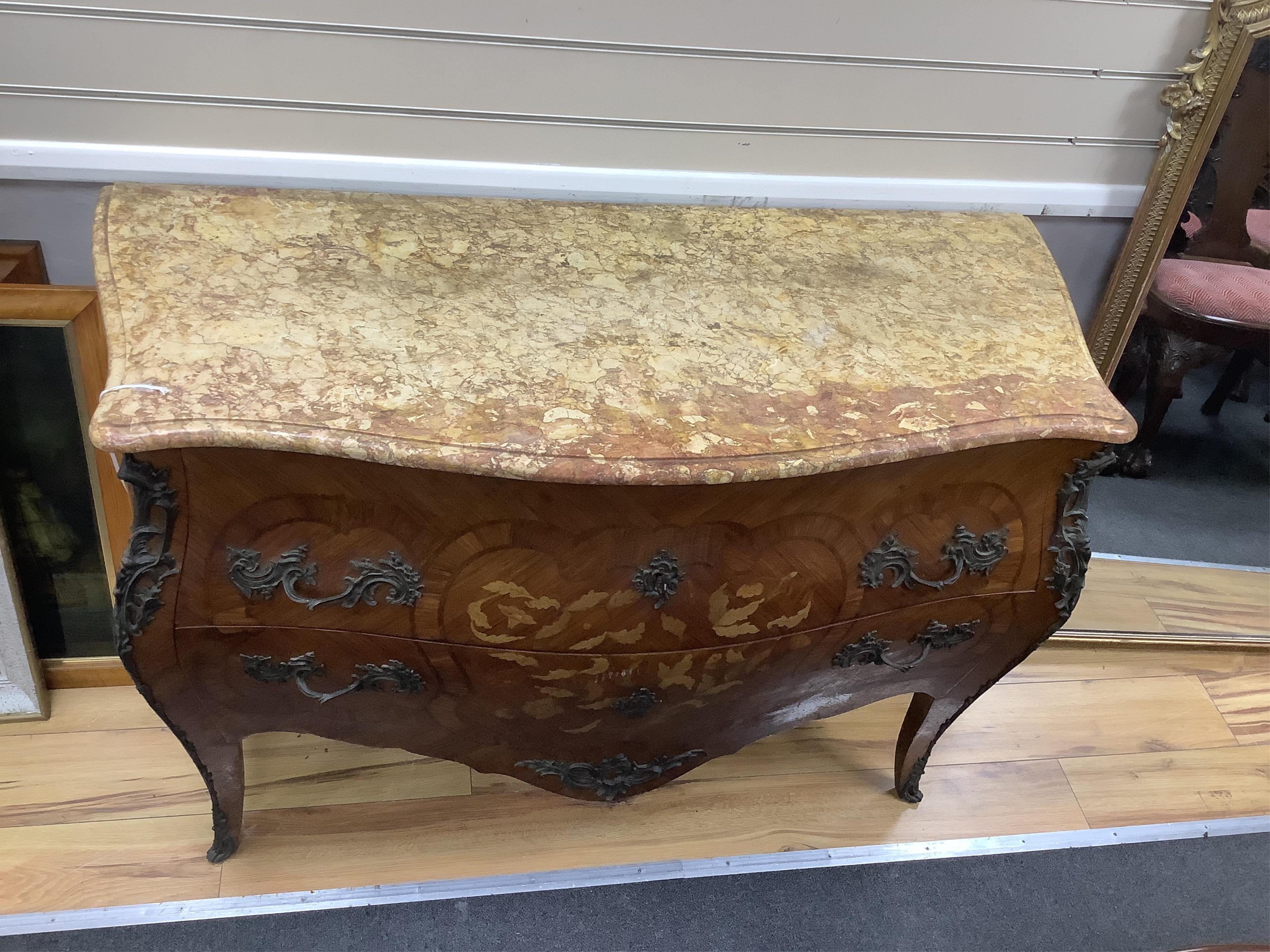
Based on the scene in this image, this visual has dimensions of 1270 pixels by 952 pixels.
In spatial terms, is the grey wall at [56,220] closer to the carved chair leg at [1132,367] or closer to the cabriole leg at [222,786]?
the cabriole leg at [222,786]

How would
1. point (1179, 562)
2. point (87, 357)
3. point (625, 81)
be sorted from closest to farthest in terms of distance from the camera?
1. point (625, 81)
2. point (87, 357)
3. point (1179, 562)

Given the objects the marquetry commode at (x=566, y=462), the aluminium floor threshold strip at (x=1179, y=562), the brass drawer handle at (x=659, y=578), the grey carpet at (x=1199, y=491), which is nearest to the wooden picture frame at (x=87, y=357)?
the marquetry commode at (x=566, y=462)

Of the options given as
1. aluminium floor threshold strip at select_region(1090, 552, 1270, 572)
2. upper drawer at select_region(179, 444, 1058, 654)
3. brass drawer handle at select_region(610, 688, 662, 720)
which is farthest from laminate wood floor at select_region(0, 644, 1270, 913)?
upper drawer at select_region(179, 444, 1058, 654)

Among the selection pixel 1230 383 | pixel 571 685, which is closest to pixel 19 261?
pixel 571 685

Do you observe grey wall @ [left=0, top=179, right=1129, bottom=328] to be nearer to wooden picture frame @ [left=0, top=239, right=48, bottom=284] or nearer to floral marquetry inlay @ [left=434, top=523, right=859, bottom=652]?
wooden picture frame @ [left=0, top=239, right=48, bottom=284]

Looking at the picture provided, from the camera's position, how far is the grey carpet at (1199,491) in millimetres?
1415

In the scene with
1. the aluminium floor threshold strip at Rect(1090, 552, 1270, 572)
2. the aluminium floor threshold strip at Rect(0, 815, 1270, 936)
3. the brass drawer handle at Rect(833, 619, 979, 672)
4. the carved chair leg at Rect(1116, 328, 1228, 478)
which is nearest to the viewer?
the brass drawer handle at Rect(833, 619, 979, 672)

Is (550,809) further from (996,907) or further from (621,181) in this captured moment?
(621,181)

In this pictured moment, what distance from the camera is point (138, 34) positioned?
3.02 feet

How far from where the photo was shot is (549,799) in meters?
1.38

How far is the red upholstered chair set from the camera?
127cm

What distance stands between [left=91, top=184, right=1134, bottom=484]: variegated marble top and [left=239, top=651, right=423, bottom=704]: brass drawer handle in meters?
0.30

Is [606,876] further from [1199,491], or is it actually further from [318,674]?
[1199,491]

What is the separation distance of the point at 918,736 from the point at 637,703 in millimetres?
570
